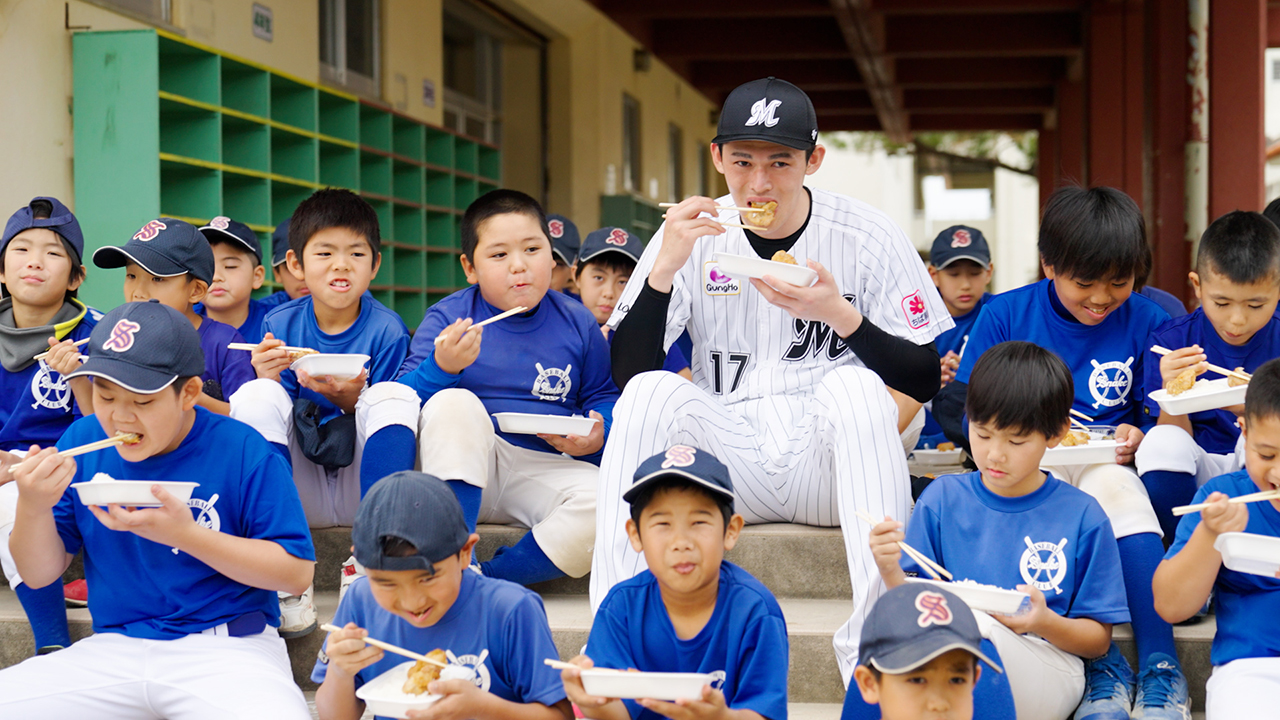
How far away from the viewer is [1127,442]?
8.39ft

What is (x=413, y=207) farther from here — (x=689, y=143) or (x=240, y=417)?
(x=689, y=143)

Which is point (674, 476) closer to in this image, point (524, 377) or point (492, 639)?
point (492, 639)

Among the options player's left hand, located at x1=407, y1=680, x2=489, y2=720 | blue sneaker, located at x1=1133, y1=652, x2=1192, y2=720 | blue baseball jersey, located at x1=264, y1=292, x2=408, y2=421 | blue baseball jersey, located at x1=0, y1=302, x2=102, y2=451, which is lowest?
blue sneaker, located at x1=1133, y1=652, x2=1192, y2=720

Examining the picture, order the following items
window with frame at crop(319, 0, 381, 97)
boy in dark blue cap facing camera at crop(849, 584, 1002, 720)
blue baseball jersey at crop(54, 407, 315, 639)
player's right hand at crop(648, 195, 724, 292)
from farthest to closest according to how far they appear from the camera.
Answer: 1. window with frame at crop(319, 0, 381, 97)
2. player's right hand at crop(648, 195, 724, 292)
3. blue baseball jersey at crop(54, 407, 315, 639)
4. boy in dark blue cap facing camera at crop(849, 584, 1002, 720)

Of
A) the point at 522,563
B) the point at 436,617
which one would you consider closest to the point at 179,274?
the point at 522,563

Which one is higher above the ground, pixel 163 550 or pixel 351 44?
pixel 351 44

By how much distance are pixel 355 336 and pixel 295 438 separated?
0.32m

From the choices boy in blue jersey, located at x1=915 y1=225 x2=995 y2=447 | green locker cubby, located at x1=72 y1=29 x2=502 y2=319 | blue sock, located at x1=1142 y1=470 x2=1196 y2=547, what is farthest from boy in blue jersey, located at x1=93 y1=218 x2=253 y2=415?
boy in blue jersey, located at x1=915 y1=225 x2=995 y2=447

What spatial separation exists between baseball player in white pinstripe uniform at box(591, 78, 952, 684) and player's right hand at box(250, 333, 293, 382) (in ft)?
2.64

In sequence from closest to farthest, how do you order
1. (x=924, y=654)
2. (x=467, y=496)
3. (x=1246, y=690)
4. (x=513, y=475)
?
(x=924, y=654)
(x=1246, y=690)
(x=467, y=496)
(x=513, y=475)

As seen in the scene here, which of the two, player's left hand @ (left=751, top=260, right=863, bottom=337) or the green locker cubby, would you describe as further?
the green locker cubby

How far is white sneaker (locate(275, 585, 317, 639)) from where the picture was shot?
2.45m

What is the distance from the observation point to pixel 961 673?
5.22ft

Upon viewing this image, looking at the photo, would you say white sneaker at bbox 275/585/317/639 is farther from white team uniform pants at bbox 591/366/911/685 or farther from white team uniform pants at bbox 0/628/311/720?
white team uniform pants at bbox 591/366/911/685
